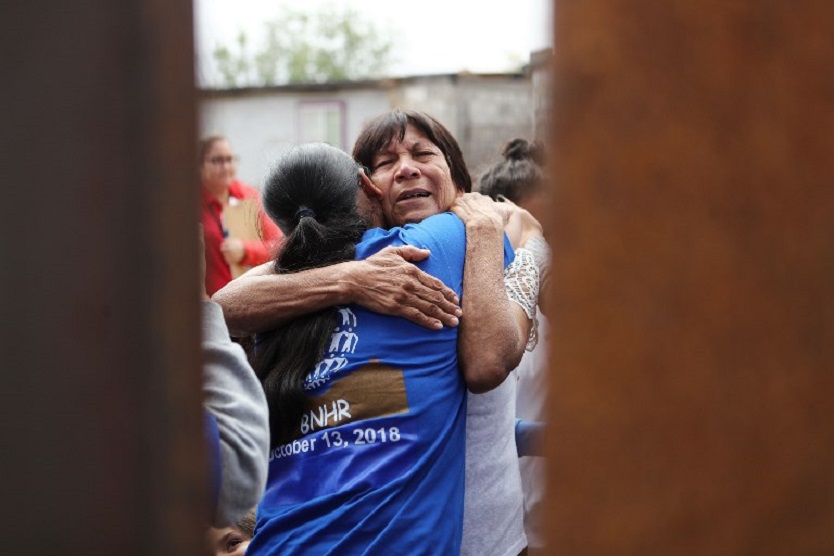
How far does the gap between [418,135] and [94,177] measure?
203cm

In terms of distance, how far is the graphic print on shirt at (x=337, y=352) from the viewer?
2.02 meters

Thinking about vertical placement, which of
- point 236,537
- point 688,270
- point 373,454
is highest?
point 688,270

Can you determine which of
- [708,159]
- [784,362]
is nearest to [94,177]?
[708,159]

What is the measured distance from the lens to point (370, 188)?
8.16 feet

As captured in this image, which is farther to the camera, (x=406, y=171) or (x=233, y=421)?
(x=406, y=171)

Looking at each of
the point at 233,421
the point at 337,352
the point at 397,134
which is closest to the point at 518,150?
the point at 397,134

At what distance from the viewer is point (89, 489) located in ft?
2.08

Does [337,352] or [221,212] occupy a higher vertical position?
[337,352]

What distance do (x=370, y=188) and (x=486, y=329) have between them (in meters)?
0.60

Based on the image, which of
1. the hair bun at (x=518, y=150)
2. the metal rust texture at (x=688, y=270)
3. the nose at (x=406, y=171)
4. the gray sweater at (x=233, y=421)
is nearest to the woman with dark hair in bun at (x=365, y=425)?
the nose at (x=406, y=171)

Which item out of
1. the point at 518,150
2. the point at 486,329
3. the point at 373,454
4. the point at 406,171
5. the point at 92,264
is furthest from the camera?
the point at 518,150

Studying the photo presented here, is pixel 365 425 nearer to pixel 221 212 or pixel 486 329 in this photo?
pixel 486 329

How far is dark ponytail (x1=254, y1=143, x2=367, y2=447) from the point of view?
84.5 inches

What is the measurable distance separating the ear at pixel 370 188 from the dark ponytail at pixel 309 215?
0.13 m
